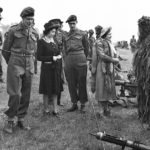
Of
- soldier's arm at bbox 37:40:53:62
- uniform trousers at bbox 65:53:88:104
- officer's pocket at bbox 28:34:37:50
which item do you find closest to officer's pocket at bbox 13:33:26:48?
officer's pocket at bbox 28:34:37:50

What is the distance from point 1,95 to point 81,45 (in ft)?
11.4

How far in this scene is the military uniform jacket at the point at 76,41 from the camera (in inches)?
315

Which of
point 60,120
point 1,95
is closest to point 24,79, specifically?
point 60,120

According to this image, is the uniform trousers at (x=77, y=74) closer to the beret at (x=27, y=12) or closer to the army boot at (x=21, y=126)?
the army boot at (x=21, y=126)

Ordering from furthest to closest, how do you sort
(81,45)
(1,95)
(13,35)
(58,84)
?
(1,95)
(81,45)
(58,84)
(13,35)

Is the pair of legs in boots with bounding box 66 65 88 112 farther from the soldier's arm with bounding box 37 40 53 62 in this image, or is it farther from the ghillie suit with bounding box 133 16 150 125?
the ghillie suit with bounding box 133 16 150 125

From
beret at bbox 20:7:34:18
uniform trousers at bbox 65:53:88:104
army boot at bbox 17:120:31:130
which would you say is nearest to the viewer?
beret at bbox 20:7:34:18

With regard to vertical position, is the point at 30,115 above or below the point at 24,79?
below

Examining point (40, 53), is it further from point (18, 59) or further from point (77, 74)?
point (77, 74)

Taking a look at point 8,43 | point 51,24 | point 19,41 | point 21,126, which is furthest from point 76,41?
point 21,126

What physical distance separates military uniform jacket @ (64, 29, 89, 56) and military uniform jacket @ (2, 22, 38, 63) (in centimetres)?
184

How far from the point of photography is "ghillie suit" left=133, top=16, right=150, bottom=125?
20.6 ft

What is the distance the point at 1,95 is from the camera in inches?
400

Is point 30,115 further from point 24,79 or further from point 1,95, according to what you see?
point 1,95
